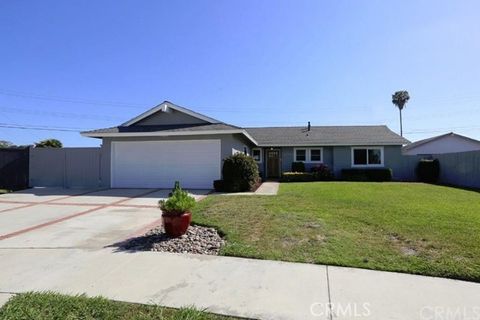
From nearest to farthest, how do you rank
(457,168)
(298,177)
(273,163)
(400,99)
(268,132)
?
1. (457,168)
2. (298,177)
3. (273,163)
4. (268,132)
5. (400,99)

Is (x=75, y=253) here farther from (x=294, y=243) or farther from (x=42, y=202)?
(x=42, y=202)

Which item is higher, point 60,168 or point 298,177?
point 60,168

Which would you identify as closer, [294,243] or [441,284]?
[441,284]

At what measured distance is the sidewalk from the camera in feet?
12.6

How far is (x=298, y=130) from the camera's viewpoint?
27.8 m

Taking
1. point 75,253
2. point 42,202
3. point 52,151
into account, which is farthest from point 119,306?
point 52,151

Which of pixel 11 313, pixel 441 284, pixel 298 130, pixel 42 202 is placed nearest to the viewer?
pixel 11 313

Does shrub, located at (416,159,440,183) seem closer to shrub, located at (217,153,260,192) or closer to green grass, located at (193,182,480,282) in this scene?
green grass, located at (193,182,480,282)

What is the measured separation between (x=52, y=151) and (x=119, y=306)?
1690cm

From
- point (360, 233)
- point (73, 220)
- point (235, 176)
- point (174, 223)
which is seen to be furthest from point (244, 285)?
point (235, 176)

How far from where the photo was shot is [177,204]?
6.88 m

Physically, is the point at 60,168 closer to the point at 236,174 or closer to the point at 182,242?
the point at 236,174

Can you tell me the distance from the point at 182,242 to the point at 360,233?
3471 mm

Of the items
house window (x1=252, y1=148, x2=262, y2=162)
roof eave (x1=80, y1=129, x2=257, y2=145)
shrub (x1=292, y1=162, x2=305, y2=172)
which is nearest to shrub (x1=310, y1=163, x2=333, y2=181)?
shrub (x1=292, y1=162, x2=305, y2=172)
